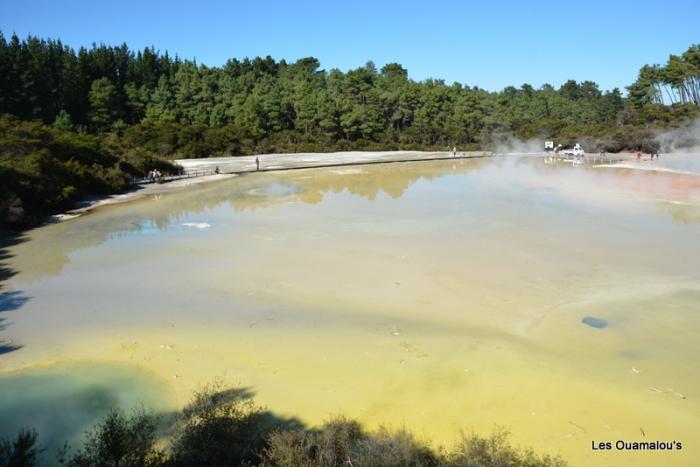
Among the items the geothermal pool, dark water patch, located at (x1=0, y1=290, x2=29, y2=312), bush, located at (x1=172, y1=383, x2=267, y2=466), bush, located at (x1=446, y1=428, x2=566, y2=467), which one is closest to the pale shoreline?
the geothermal pool

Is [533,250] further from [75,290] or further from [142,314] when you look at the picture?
[75,290]

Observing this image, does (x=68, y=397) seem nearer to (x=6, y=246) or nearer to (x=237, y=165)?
(x=6, y=246)

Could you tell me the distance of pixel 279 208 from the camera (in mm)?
21484

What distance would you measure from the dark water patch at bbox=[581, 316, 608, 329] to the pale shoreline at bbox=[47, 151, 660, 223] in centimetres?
1831

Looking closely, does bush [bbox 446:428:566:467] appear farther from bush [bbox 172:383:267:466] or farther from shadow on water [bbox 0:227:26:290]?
shadow on water [bbox 0:227:26:290]

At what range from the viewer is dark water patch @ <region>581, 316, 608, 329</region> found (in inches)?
355

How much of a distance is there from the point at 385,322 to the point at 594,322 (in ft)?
12.3

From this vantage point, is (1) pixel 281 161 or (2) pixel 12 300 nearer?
(2) pixel 12 300

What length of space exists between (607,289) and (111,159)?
88.0 ft

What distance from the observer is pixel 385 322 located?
9.34m

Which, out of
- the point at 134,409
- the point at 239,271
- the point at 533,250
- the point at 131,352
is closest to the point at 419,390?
the point at 134,409

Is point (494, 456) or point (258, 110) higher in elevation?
point (258, 110)

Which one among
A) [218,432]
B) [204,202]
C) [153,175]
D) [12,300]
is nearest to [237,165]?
[153,175]

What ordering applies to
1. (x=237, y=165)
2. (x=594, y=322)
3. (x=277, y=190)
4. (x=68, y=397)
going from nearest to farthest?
(x=68, y=397)
(x=594, y=322)
(x=277, y=190)
(x=237, y=165)
